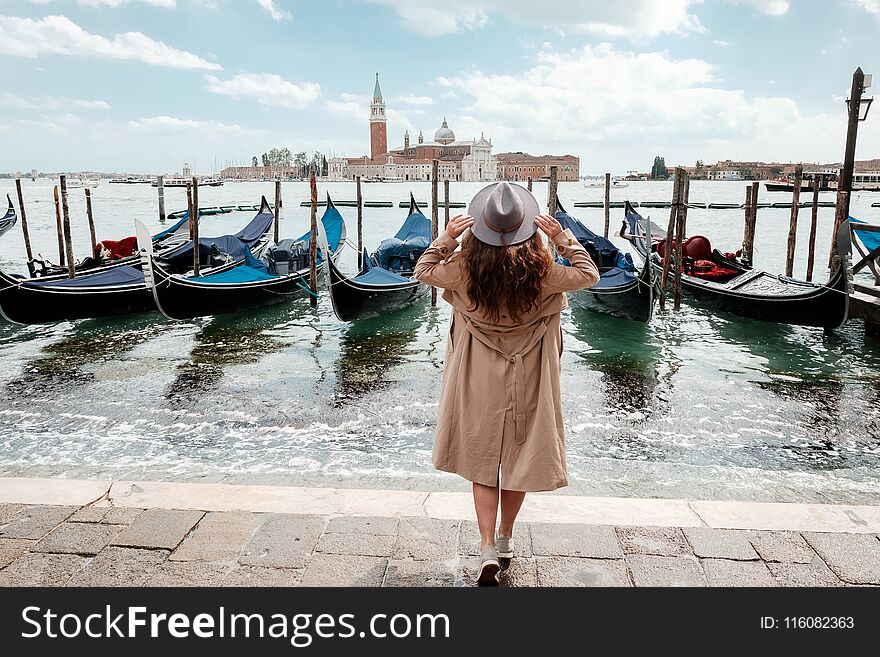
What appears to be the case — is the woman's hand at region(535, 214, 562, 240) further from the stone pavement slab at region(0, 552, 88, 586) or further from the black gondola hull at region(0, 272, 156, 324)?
the black gondola hull at region(0, 272, 156, 324)

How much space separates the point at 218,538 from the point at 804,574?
59.8 inches

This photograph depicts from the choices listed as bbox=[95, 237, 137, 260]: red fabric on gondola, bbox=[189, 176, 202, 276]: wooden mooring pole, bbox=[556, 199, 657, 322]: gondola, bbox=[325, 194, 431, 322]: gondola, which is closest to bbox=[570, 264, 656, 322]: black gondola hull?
bbox=[556, 199, 657, 322]: gondola

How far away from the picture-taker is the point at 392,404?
4625mm

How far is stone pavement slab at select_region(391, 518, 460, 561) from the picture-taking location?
178 centimetres

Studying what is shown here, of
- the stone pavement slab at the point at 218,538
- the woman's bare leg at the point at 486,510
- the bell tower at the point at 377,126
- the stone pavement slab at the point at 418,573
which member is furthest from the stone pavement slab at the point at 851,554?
the bell tower at the point at 377,126

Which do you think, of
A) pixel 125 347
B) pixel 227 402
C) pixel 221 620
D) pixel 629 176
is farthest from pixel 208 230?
pixel 629 176

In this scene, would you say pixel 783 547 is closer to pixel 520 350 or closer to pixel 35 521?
pixel 520 350

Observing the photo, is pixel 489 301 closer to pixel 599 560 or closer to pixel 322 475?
pixel 599 560

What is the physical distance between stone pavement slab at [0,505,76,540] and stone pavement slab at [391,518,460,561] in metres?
1.00

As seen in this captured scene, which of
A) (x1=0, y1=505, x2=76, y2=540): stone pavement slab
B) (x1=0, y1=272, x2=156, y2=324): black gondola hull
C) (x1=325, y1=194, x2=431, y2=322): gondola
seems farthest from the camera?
(x1=325, y1=194, x2=431, y2=322): gondola

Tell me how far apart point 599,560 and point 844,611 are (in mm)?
548

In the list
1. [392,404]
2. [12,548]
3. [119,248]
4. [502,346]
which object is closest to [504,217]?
[502,346]

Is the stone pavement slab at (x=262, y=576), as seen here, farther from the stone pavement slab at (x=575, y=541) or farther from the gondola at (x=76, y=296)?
the gondola at (x=76, y=296)

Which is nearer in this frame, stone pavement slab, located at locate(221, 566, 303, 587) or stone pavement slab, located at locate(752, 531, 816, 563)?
stone pavement slab, located at locate(221, 566, 303, 587)
